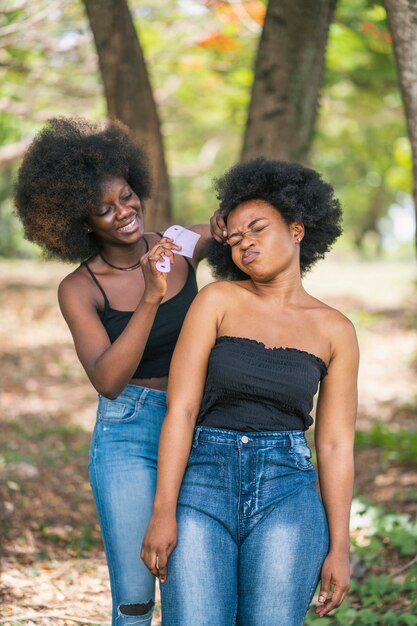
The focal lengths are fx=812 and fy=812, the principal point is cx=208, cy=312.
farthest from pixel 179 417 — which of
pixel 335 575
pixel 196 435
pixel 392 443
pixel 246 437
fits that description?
pixel 392 443

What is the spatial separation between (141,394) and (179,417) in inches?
19.9

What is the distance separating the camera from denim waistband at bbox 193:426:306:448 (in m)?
2.75

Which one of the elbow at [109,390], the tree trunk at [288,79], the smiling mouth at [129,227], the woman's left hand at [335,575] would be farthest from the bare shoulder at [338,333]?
the tree trunk at [288,79]

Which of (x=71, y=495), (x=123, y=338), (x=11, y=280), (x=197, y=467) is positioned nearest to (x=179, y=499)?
(x=197, y=467)

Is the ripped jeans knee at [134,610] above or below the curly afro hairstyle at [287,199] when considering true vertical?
below

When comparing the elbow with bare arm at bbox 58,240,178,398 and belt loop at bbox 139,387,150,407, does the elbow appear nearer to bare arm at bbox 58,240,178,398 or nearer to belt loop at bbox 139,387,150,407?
bare arm at bbox 58,240,178,398

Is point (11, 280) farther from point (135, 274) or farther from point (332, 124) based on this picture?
point (135, 274)

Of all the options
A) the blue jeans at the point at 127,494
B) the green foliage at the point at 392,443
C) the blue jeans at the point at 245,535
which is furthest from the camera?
the green foliage at the point at 392,443

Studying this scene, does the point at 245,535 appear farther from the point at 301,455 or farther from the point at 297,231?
the point at 297,231

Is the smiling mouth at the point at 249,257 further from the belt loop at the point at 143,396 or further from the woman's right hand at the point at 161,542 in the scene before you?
the woman's right hand at the point at 161,542

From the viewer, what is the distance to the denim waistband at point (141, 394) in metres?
3.26

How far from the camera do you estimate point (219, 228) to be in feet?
10.4

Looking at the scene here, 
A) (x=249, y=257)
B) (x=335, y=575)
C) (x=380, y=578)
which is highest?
(x=249, y=257)

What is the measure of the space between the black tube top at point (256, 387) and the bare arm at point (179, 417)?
5cm
